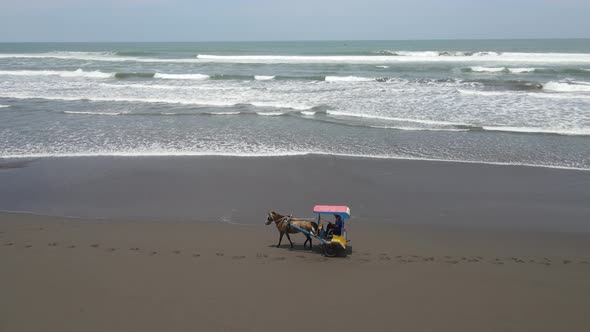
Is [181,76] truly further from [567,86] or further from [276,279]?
[276,279]

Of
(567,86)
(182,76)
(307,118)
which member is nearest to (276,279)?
(307,118)

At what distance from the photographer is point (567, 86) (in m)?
25.1

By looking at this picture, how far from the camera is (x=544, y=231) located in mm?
7762

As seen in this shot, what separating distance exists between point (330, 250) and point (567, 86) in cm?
2445

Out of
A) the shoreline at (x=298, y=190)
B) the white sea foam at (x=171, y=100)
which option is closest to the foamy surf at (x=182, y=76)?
the white sea foam at (x=171, y=100)

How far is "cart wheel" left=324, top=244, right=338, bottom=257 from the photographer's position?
679 cm

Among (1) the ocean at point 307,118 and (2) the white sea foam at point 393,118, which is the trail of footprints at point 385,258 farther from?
(2) the white sea foam at point 393,118

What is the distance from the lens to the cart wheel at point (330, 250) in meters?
6.79

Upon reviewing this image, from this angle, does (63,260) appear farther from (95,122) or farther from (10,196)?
(95,122)

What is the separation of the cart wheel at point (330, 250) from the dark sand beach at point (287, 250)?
0.54 feet

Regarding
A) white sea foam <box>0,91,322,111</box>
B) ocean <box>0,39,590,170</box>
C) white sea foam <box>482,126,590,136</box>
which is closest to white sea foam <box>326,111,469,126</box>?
ocean <box>0,39,590,170</box>

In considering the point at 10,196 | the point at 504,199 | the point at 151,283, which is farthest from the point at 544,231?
the point at 10,196

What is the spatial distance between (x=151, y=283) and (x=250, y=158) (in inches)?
253

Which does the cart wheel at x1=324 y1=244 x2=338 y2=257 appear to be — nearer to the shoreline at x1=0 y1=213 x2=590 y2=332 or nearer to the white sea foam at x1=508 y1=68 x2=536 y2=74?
the shoreline at x1=0 y1=213 x2=590 y2=332
